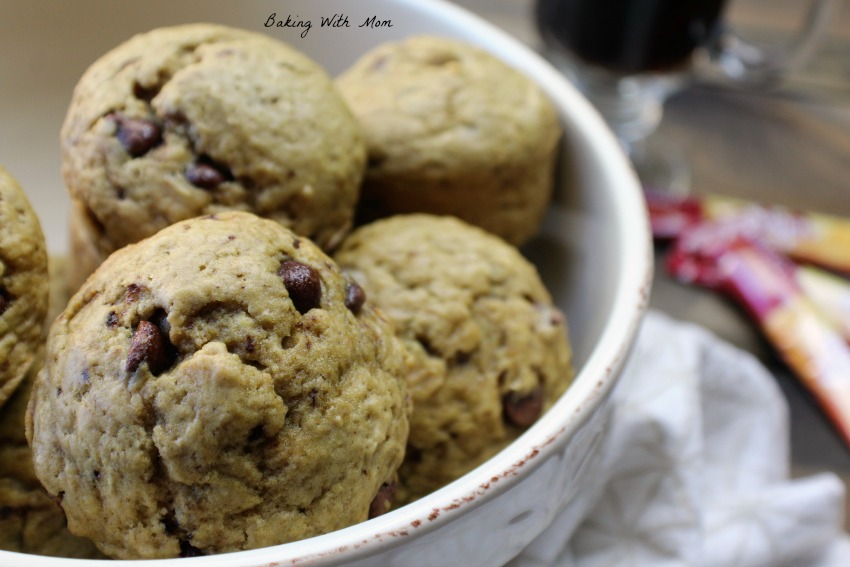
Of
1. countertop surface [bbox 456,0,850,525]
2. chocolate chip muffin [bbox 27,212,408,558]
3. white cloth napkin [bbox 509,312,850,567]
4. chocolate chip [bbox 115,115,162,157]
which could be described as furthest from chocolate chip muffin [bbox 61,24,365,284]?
countertop surface [bbox 456,0,850,525]

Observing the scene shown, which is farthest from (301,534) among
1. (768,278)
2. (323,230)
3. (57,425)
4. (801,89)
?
(801,89)

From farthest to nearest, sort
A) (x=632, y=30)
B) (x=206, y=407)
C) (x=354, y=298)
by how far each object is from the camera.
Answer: (x=632, y=30), (x=354, y=298), (x=206, y=407)

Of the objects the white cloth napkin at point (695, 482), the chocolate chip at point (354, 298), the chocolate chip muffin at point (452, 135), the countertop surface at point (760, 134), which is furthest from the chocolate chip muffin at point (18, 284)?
the countertop surface at point (760, 134)

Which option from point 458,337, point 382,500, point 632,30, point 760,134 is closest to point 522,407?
point 458,337

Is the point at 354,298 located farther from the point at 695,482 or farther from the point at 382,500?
the point at 695,482

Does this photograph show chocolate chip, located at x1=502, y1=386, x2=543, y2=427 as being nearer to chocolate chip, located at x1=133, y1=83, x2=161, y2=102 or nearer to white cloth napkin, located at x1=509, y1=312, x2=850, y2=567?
white cloth napkin, located at x1=509, y1=312, x2=850, y2=567

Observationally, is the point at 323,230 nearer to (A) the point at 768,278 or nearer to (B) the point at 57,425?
(B) the point at 57,425
